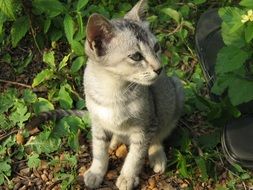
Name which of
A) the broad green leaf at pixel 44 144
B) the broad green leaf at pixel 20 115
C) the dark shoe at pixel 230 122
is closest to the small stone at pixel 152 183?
the dark shoe at pixel 230 122

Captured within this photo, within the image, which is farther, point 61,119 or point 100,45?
point 61,119

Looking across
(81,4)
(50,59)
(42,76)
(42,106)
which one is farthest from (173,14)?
(42,106)

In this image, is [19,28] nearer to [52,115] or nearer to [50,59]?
[50,59]

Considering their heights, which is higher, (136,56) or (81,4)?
(136,56)

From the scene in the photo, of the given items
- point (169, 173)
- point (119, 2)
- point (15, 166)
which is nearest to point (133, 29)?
point (169, 173)

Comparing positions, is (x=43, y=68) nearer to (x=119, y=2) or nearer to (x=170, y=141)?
(x=119, y=2)

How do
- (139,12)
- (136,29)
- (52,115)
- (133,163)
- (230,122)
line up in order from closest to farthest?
(136,29) < (139,12) < (133,163) < (230,122) < (52,115)
